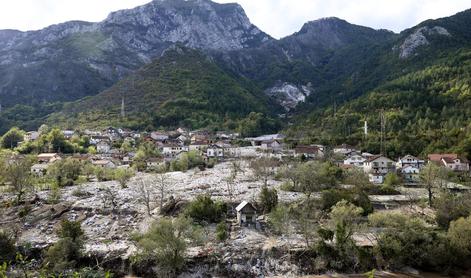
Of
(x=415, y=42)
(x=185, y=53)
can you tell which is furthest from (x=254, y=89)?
(x=415, y=42)

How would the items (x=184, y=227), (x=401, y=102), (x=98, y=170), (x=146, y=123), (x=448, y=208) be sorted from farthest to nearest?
(x=146, y=123) → (x=401, y=102) → (x=98, y=170) → (x=448, y=208) → (x=184, y=227)

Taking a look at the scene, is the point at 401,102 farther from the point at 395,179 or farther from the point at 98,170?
the point at 98,170

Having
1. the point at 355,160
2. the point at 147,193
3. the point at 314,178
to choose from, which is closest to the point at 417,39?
the point at 355,160

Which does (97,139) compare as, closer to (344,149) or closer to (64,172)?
(64,172)

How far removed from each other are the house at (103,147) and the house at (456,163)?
72.6m

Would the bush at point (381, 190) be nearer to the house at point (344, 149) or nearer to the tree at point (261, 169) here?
the tree at point (261, 169)

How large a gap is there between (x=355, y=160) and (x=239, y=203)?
34.0 metres

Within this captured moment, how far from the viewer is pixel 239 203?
46.4m

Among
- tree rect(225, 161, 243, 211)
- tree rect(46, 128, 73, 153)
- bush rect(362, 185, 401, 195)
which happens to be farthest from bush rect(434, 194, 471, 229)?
tree rect(46, 128, 73, 153)

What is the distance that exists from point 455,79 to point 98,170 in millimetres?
96234


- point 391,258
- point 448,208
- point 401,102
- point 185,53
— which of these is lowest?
point 391,258

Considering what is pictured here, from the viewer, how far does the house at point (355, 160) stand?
7072cm

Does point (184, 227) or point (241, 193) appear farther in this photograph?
point (241, 193)

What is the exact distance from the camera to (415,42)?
6196 inches
